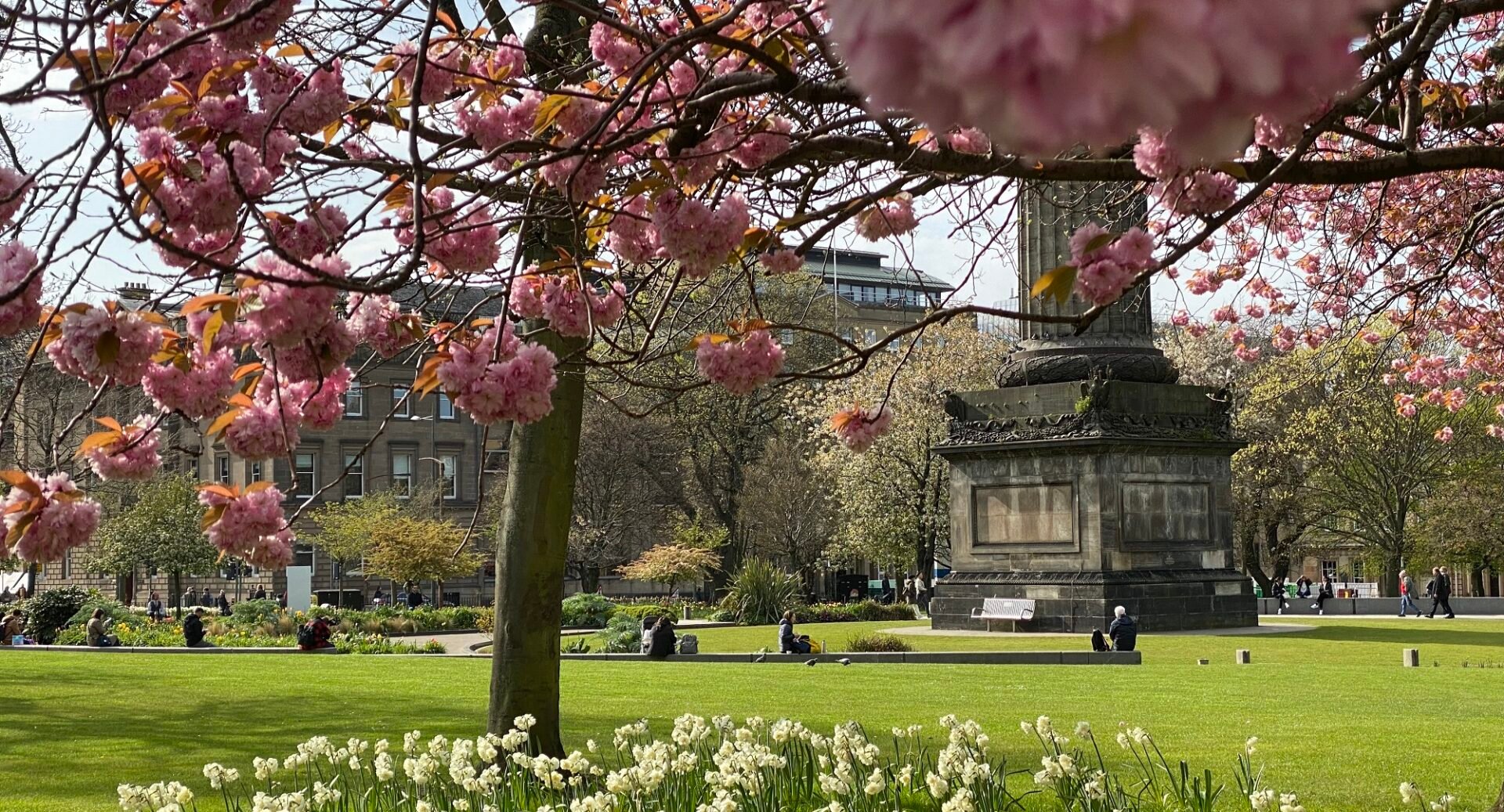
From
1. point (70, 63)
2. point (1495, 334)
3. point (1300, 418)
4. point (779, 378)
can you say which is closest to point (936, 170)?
point (779, 378)

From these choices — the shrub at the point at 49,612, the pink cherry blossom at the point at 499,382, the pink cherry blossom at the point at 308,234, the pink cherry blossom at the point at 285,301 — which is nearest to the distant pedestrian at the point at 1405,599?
the shrub at the point at 49,612

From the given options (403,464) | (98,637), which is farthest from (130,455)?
(403,464)

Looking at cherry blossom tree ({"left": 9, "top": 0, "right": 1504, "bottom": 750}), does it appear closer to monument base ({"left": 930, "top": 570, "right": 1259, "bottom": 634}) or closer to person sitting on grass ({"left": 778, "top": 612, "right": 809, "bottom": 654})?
person sitting on grass ({"left": 778, "top": 612, "right": 809, "bottom": 654})

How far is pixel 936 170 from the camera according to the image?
5137mm

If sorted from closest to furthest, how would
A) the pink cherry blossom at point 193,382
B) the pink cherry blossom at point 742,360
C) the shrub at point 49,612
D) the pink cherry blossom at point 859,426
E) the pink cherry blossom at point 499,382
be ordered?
the pink cherry blossom at point 499,382 → the pink cherry blossom at point 193,382 → the pink cherry blossom at point 742,360 → the pink cherry blossom at point 859,426 → the shrub at point 49,612

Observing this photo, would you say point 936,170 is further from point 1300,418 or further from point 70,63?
point 1300,418

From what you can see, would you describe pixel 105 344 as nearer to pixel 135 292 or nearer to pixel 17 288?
pixel 17 288

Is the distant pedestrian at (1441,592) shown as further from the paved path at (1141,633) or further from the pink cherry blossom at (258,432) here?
the pink cherry blossom at (258,432)

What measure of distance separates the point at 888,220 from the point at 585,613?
30500 mm

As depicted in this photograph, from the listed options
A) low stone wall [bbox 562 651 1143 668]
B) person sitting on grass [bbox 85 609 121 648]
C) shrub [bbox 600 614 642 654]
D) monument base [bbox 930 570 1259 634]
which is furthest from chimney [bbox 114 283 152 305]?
person sitting on grass [bbox 85 609 121 648]

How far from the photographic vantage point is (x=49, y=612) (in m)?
35.8

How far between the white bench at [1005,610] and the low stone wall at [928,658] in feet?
15.4

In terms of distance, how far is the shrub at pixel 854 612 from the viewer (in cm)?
3838

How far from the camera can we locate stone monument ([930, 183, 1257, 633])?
2764 cm
